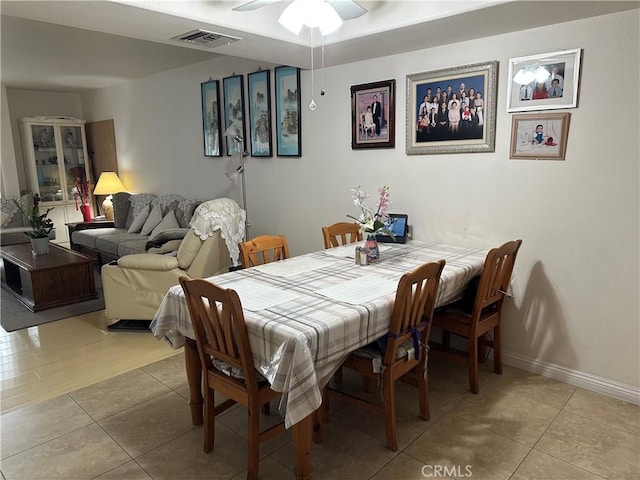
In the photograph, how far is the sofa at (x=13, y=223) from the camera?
19.4ft

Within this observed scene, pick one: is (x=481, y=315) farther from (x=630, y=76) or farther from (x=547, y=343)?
(x=630, y=76)

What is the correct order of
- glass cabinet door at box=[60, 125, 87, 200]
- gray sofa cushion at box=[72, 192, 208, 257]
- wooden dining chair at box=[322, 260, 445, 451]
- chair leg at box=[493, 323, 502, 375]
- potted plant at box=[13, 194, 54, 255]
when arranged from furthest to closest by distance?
glass cabinet door at box=[60, 125, 87, 200]
gray sofa cushion at box=[72, 192, 208, 257]
potted plant at box=[13, 194, 54, 255]
chair leg at box=[493, 323, 502, 375]
wooden dining chair at box=[322, 260, 445, 451]

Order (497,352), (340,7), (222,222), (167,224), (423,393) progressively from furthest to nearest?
(167,224) < (222,222) < (497,352) < (423,393) < (340,7)

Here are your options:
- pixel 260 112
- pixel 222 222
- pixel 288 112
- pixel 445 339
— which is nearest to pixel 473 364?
pixel 445 339

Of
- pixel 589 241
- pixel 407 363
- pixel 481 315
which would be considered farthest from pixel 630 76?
pixel 407 363

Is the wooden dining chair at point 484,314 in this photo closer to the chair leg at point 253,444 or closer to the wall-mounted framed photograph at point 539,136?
the wall-mounted framed photograph at point 539,136

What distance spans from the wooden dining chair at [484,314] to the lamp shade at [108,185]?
18.7 ft

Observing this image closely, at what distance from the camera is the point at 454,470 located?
1999mm

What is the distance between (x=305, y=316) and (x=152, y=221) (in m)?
4.07

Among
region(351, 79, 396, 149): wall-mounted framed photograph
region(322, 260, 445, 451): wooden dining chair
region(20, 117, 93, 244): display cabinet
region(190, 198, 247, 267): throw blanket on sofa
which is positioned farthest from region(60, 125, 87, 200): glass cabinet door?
region(322, 260, 445, 451): wooden dining chair

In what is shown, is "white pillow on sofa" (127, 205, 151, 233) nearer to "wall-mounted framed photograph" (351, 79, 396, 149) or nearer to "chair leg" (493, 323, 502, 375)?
"wall-mounted framed photograph" (351, 79, 396, 149)

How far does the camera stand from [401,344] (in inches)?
84.3

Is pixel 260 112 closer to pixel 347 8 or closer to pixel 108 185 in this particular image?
pixel 347 8

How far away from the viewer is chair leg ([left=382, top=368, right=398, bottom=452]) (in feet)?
6.75
